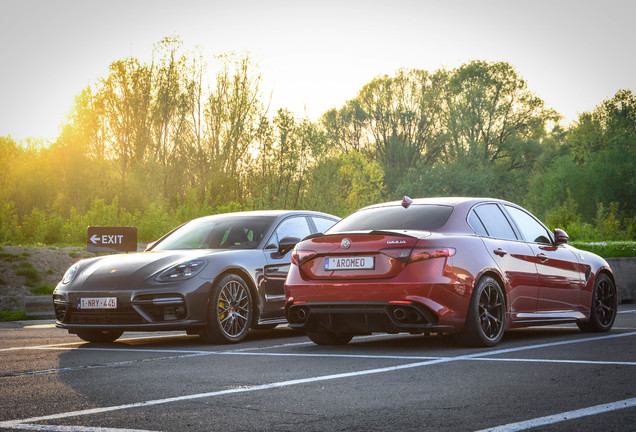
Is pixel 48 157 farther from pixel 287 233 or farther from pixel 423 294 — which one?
pixel 423 294

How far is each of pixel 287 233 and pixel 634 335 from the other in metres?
4.30

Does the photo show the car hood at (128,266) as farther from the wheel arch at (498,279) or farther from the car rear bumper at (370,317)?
the wheel arch at (498,279)

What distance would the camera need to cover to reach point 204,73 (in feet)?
104

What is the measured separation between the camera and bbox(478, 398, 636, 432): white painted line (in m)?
4.16

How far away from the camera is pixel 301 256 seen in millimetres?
8289

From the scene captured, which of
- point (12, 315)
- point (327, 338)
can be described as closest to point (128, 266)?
point (327, 338)

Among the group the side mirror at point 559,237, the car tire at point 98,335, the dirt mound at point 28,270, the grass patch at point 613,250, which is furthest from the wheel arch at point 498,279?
the grass patch at point 613,250

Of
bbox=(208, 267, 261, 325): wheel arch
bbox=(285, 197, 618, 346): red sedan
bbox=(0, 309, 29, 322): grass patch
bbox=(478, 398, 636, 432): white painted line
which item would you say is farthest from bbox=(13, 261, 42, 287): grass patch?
bbox=(478, 398, 636, 432): white painted line

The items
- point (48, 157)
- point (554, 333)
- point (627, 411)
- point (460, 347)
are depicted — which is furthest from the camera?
point (48, 157)

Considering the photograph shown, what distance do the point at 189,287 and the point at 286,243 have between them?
1.56 m

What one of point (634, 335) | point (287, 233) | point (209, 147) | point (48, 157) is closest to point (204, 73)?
point (209, 147)

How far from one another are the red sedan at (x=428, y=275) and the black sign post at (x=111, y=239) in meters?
6.27

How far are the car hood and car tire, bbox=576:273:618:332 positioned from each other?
14.9 ft

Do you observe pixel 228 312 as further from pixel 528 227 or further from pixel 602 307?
pixel 602 307
